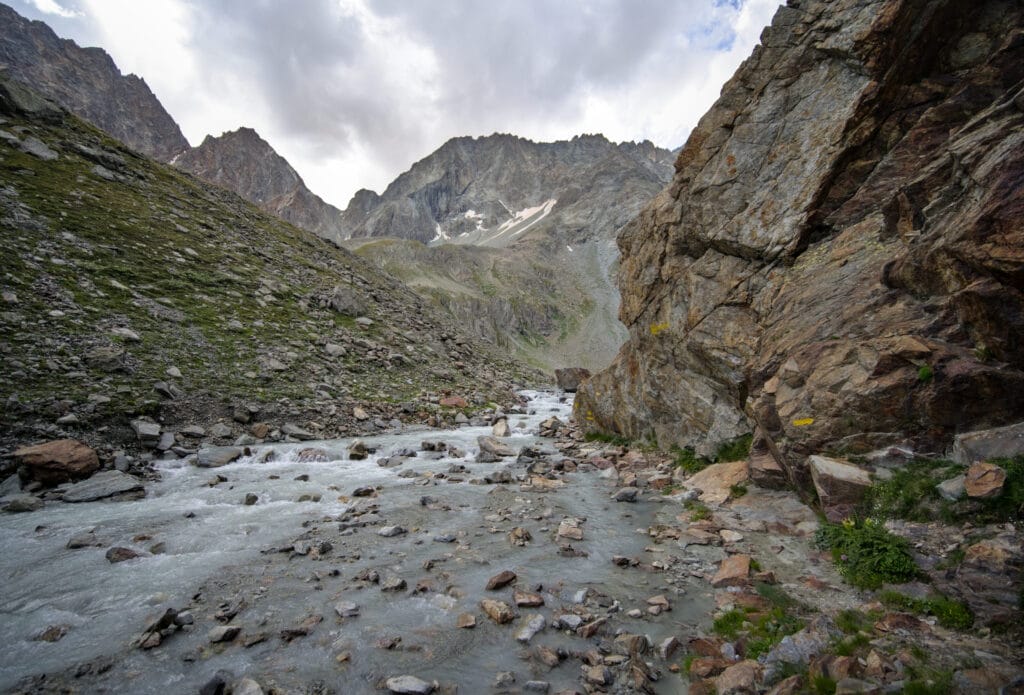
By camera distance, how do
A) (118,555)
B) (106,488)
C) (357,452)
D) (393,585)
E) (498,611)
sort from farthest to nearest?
(357,452), (106,488), (118,555), (393,585), (498,611)

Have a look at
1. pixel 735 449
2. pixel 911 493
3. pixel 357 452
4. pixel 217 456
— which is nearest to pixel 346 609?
pixel 911 493

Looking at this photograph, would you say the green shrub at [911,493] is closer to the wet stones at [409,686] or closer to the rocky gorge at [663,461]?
the rocky gorge at [663,461]

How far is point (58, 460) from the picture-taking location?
13.8 m

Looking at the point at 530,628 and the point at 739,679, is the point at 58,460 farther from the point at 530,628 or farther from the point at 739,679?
the point at 739,679

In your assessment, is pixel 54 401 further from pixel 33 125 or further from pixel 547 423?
pixel 33 125

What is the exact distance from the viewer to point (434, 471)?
18.2 m

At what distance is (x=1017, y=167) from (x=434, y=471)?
17976mm

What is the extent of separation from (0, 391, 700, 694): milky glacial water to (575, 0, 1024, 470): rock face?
6.04 meters

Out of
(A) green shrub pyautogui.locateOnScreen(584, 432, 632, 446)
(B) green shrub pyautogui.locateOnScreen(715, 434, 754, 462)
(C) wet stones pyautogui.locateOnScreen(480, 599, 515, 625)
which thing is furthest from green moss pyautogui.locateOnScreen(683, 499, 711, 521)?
(A) green shrub pyautogui.locateOnScreen(584, 432, 632, 446)

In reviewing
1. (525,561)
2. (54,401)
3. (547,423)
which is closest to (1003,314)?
(525,561)

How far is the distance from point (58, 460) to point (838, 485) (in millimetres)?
21429

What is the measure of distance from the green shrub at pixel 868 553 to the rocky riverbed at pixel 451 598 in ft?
1.12

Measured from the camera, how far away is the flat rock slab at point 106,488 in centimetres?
1305

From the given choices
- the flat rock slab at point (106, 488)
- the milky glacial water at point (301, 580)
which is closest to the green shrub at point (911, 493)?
the milky glacial water at point (301, 580)
